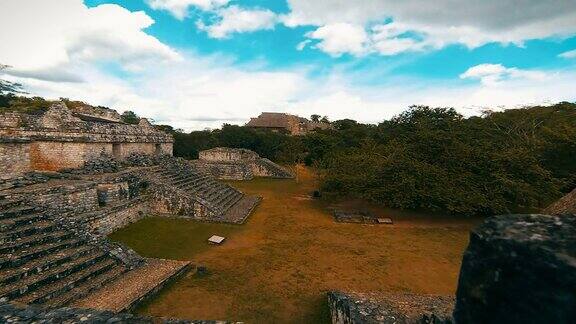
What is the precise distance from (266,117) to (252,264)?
2091 inches

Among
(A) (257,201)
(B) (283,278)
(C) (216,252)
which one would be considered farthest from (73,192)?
→ (A) (257,201)

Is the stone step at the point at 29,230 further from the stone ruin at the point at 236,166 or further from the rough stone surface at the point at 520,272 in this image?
the stone ruin at the point at 236,166

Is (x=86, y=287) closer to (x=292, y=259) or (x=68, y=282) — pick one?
(x=68, y=282)

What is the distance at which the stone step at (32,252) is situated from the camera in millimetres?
7719

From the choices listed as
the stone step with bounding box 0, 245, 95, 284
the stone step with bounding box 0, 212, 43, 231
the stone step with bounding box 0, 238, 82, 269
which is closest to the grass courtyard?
the stone step with bounding box 0, 245, 95, 284

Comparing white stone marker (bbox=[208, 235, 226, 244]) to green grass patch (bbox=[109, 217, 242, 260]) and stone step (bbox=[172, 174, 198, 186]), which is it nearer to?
green grass patch (bbox=[109, 217, 242, 260])

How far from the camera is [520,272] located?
209 cm

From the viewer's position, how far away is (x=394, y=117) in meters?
26.3

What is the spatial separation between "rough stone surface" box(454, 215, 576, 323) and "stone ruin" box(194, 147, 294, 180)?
27.3 metres

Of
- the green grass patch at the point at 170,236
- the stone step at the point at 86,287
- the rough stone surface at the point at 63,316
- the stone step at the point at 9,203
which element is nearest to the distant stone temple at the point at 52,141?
the stone step at the point at 9,203

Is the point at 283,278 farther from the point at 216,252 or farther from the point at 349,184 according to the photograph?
the point at 349,184

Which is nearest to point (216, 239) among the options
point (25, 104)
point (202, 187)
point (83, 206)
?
point (83, 206)

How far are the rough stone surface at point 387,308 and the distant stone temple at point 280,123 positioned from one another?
5068 cm

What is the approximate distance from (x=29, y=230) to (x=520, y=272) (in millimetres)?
11357
